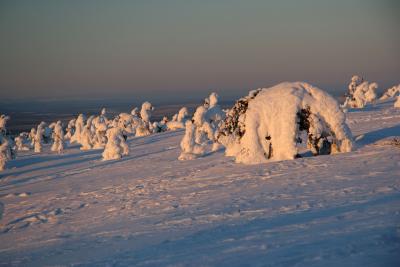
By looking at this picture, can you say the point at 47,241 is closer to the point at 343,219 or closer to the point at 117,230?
the point at 117,230

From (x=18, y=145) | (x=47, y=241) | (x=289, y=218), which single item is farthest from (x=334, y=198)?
(x=18, y=145)

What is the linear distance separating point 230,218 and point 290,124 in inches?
314

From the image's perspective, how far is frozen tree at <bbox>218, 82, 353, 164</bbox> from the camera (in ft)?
56.4

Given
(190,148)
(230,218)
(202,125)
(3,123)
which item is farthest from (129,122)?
(230,218)

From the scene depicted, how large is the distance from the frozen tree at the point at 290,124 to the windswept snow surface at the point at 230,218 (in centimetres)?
88

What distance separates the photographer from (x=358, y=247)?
701cm

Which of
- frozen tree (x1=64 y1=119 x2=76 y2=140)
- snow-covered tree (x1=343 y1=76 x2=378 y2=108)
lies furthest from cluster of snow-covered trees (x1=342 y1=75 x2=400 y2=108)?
frozen tree (x1=64 y1=119 x2=76 y2=140)

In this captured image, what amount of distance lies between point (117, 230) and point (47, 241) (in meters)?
1.73

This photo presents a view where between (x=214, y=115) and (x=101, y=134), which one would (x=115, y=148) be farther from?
(x=101, y=134)

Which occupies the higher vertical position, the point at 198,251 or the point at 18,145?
the point at 198,251

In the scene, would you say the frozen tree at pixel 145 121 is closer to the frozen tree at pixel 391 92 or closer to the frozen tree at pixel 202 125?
the frozen tree at pixel 202 125

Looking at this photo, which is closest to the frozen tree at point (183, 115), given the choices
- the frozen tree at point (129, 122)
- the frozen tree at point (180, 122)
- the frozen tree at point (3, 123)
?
the frozen tree at point (180, 122)

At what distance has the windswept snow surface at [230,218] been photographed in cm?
741

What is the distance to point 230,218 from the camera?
9.98 m
